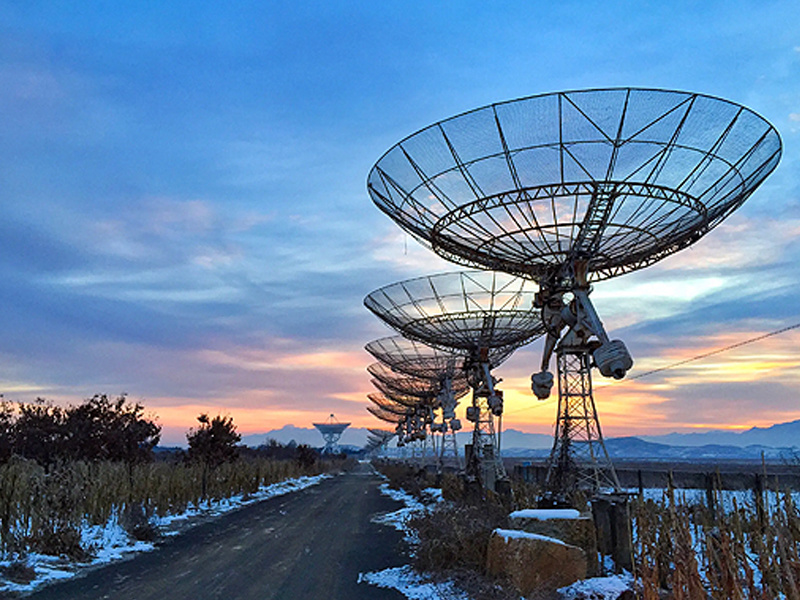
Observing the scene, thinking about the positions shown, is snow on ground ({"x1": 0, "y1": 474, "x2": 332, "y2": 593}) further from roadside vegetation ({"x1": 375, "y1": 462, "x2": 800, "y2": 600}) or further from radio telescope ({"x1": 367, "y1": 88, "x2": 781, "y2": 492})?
radio telescope ({"x1": 367, "y1": 88, "x2": 781, "y2": 492})

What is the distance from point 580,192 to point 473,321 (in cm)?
1376

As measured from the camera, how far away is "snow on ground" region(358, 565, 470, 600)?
9336mm

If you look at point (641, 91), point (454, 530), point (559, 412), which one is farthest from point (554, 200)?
point (454, 530)

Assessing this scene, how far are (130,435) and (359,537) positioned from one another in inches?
489

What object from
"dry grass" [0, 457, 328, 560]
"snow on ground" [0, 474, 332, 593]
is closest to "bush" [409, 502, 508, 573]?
"snow on ground" [0, 474, 332, 593]

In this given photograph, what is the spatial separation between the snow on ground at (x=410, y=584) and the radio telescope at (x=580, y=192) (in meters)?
5.11

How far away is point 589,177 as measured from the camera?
13.1 metres

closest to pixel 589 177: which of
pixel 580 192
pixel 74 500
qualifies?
pixel 580 192

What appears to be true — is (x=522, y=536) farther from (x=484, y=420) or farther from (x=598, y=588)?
(x=484, y=420)

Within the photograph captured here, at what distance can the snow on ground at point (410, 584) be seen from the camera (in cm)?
934

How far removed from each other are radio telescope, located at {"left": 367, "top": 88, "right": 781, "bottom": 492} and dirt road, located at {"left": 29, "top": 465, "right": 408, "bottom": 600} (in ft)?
18.5

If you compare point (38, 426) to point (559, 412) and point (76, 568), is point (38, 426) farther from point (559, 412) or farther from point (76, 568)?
point (559, 412)

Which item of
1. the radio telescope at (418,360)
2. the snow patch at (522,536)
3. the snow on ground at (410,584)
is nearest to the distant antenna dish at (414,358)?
the radio telescope at (418,360)

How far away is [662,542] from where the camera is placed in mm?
9078
